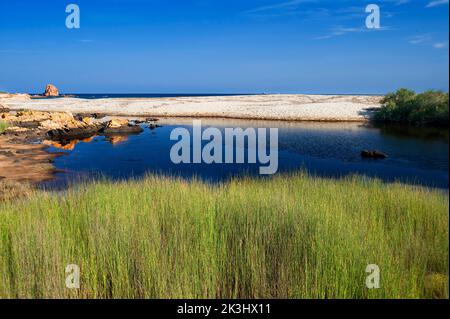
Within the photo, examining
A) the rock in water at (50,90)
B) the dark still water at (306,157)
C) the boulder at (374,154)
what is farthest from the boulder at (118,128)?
the rock in water at (50,90)

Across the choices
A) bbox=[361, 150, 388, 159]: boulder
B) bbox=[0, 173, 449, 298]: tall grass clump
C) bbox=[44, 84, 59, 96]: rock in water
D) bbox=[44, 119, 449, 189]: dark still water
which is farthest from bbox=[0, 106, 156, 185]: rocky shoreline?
bbox=[44, 84, 59, 96]: rock in water

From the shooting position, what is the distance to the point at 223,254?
4531 millimetres

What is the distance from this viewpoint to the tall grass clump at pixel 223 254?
3898mm

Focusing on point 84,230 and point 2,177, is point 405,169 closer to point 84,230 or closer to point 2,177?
point 84,230

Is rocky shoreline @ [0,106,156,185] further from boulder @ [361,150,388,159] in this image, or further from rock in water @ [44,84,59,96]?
rock in water @ [44,84,59,96]

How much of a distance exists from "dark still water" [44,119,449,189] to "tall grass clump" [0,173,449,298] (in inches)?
216

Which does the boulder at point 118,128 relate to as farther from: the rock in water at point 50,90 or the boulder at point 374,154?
the rock in water at point 50,90

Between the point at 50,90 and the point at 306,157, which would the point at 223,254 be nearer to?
the point at 306,157

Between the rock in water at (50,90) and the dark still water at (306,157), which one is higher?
the rock in water at (50,90)

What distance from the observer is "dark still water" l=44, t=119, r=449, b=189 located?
13648 millimetres

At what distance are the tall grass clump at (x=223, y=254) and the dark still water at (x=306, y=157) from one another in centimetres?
548

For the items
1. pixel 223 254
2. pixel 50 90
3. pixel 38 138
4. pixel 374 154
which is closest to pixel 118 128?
pixel 38 138

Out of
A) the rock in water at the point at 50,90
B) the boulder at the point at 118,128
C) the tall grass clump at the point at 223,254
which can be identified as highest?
the rock in water at the point at 50,90

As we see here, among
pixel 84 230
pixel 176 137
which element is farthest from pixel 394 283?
pixel 176 137
